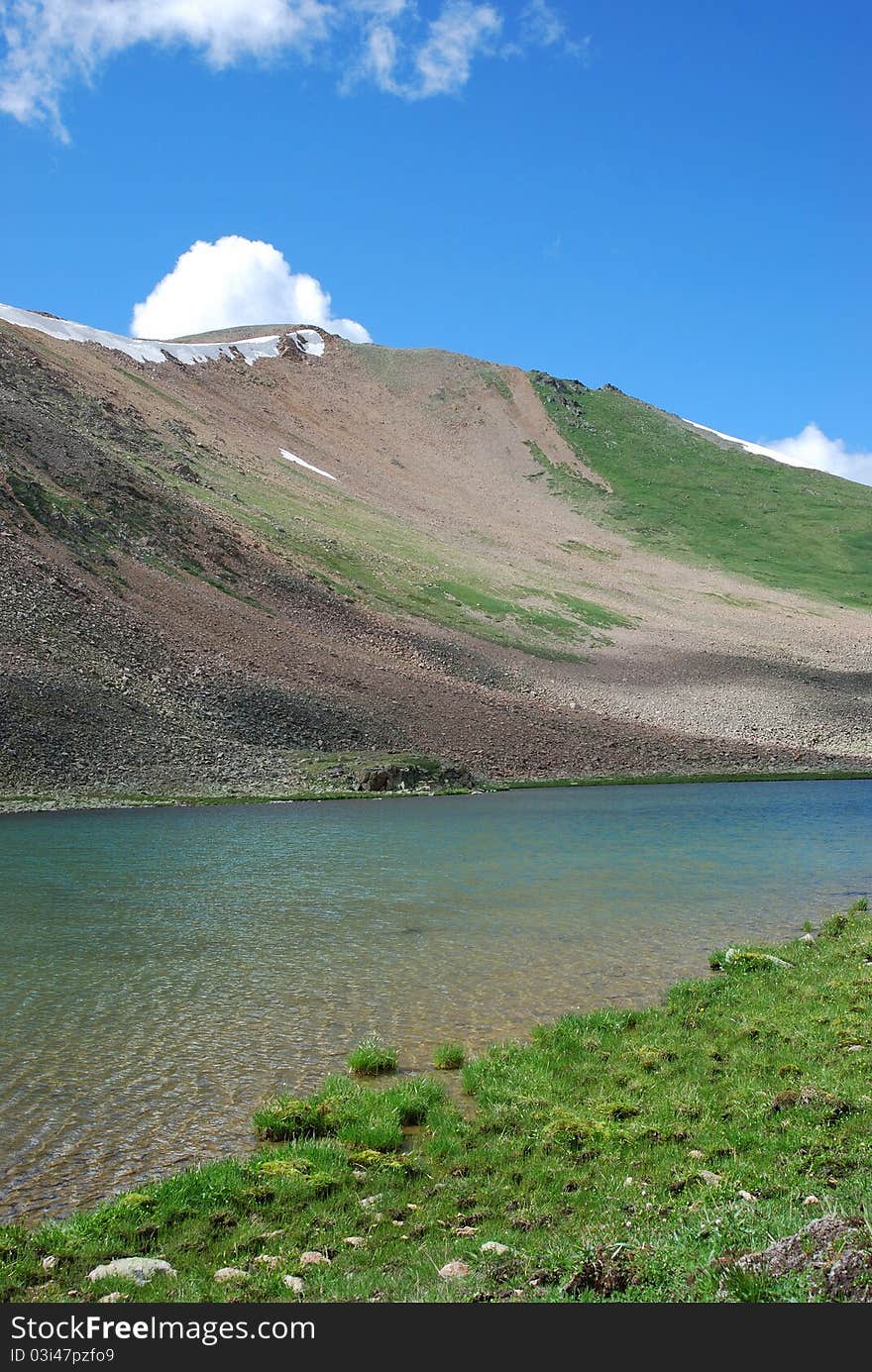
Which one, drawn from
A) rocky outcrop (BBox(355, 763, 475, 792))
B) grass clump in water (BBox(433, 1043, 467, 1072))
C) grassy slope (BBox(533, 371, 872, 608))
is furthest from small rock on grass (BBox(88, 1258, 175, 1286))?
grassy slope (BBox(533, 371, 872, 608))

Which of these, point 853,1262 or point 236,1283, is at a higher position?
point 853,1262

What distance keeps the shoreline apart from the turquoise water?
355cm

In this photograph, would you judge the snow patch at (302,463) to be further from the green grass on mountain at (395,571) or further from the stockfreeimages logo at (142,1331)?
the stockfreeimages logo at (142,1331)

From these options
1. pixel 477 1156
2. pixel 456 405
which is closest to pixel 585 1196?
pixel 477 1156

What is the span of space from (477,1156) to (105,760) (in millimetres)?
41698

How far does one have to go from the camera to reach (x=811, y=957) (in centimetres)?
1598

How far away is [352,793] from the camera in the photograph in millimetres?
50656

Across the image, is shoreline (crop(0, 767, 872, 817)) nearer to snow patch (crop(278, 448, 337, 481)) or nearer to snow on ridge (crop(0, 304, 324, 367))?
snow patch (crop(278, 448, 337, 481))

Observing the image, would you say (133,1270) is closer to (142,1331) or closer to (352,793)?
(142,1331)

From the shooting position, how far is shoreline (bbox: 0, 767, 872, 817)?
43.3 metres

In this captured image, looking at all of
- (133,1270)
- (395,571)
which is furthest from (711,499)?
(133,1270)

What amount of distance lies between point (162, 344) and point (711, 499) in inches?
3170

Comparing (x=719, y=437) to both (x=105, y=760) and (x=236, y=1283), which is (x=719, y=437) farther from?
(x=236, y=1283)

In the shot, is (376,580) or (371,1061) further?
(376,580)
